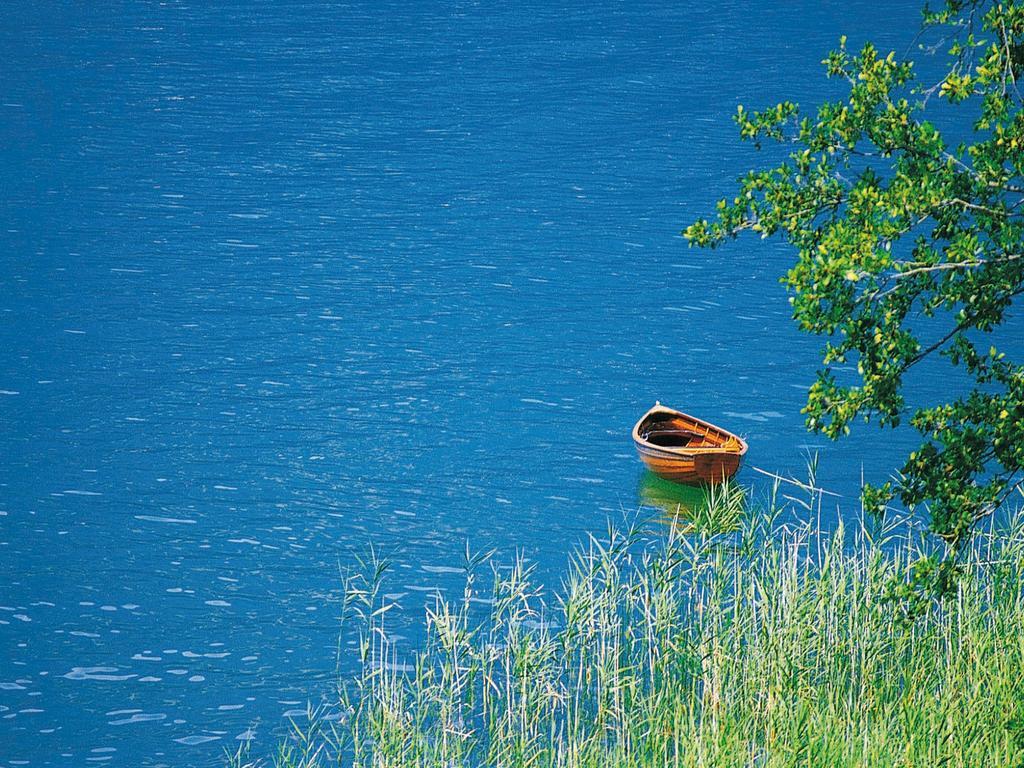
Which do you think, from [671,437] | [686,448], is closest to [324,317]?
[671,437]

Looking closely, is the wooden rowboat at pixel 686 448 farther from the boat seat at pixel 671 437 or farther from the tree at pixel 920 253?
the tree at pixel 920 253

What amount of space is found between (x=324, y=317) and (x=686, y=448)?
1215 cm

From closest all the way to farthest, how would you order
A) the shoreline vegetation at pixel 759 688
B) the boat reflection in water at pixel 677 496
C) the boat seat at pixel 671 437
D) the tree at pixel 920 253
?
the tree at pixel 920 253 < the shoreline vegetation at pixel 759 688 < the boat reflection in water at pixel 677 496 < the boat seat at pixel 671 437

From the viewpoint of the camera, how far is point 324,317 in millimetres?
31844

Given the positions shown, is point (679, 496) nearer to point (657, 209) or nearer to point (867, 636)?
point (867, 636)

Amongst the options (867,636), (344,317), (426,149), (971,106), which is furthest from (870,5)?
(867,636)

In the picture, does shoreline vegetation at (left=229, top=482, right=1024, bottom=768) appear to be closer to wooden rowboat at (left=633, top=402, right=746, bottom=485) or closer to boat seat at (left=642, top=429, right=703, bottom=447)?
wooden rowboat at (left=633, top=402, right=746, bottom=485)

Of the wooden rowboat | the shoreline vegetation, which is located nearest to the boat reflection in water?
the wooden rowboat

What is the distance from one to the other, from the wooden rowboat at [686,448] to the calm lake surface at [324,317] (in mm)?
998

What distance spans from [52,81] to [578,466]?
3290 cm

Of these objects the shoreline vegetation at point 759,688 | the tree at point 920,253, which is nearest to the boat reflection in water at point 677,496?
the shoreline vegetation at point 759,688

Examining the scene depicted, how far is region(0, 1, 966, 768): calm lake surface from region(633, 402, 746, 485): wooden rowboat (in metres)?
1.00

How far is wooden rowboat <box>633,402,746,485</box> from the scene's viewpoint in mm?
22016

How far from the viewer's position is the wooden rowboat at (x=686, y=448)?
22.0 metres
